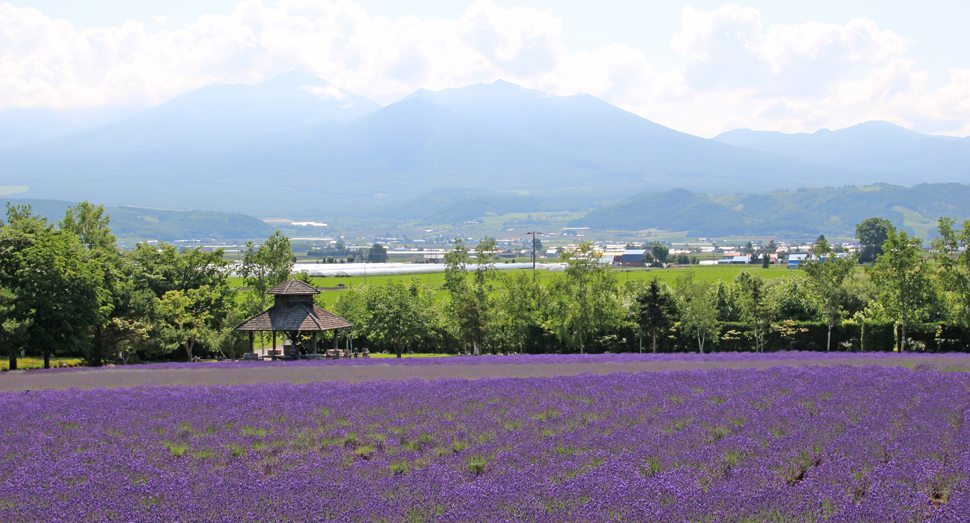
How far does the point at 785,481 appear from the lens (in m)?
7.81

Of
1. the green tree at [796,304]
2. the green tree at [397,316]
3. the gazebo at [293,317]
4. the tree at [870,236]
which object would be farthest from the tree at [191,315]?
the tree at [870,236]

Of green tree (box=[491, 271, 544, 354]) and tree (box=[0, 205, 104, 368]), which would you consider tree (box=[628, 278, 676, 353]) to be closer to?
green tree (box=[491, 271, 544, 354])

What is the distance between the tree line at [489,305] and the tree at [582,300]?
0.10m

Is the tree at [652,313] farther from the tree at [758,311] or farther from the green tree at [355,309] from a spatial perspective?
the green tree at [355,309]

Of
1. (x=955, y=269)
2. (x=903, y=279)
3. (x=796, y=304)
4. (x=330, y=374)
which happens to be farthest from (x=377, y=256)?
(x=330, y=374)

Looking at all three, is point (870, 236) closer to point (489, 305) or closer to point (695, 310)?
point (695, 310)

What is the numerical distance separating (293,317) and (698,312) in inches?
955

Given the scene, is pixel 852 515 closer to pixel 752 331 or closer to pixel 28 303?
pixel 28 303

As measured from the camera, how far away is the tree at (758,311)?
38.2 metres

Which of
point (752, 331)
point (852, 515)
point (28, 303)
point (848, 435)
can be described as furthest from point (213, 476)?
point (752, 331)

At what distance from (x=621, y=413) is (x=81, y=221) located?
180ft

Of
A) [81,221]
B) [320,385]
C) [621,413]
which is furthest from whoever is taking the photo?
[81,221]

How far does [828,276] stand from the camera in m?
38.3

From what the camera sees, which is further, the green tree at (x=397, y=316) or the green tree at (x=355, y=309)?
the green tree at (x=355, y=309)
